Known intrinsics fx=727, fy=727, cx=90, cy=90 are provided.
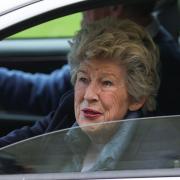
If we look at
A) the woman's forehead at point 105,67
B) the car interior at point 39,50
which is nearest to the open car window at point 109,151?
the car interior at point 39,50

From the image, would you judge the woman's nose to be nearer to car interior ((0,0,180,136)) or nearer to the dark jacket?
the dark jacket

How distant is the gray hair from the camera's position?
255 centimetres

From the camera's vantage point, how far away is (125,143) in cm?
235

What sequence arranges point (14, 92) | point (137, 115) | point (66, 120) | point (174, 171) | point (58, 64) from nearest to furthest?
point (174, 171)
point (137, 115)
point (66, 120)
point (14, 92)
point (58, 64)

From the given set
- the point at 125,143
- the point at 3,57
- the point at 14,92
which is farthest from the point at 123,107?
the point at 3,57

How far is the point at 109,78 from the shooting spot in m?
2.54

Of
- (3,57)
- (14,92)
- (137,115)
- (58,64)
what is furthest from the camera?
(58,64)

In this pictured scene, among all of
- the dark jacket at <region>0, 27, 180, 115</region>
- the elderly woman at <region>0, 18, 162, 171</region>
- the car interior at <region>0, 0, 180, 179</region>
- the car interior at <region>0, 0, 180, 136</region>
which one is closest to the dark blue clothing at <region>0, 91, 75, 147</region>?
the elderly woman at <region>0, 18, 162, 171</region>

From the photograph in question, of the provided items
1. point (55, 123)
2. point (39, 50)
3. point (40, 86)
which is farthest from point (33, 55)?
point (55, 123)

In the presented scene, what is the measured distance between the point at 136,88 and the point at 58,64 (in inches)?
76.0

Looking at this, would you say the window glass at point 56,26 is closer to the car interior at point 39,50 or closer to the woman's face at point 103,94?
the car interior at point 39,50

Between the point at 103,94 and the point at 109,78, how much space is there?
0.06 m

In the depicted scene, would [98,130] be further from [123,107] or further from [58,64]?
[58,64]

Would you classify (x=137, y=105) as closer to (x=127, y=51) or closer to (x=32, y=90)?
(x=127, y=51)
